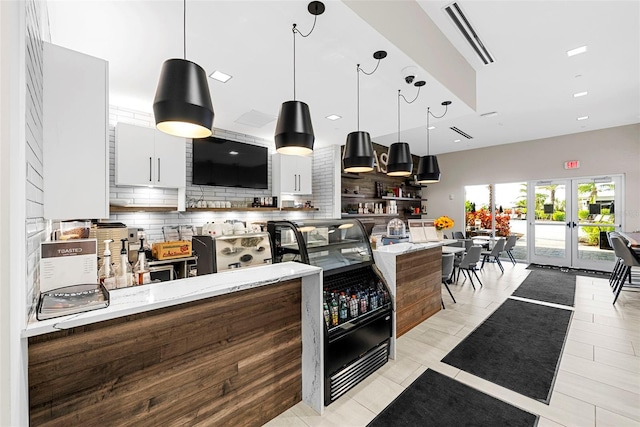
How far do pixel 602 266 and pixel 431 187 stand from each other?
4.57 m

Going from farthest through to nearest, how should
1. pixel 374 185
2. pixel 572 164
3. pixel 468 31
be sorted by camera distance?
1. pixel 374 185
2. pixel 572 164
3. pixel 468 31

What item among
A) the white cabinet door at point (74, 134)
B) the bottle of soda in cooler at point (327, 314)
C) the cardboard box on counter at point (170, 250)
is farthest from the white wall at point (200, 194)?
the bottle of soda in cooler at point (327, 314)

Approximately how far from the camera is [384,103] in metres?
3.79

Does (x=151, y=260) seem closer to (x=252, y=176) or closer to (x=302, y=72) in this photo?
(x=252, y=176)

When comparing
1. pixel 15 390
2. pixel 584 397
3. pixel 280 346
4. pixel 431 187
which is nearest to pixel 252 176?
pixel 280 346

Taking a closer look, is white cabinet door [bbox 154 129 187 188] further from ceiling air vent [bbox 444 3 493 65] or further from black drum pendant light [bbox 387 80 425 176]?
ceiling air vent [bbox 444 3 493 65]

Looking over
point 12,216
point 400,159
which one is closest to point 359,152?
point 400,159

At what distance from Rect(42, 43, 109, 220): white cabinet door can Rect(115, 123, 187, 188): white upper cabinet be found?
213 centimetres

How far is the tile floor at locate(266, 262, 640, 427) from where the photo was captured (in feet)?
6.27

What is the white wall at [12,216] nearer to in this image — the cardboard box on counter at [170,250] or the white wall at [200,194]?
the cardboard box on counter at [170,250]

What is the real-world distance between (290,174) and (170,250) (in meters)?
2.76

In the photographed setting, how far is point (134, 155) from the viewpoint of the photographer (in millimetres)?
3807

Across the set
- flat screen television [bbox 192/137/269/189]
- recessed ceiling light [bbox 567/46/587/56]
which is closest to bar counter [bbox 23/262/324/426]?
flat screen television [bbox 192/137/269/189]

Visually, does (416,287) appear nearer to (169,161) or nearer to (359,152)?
(359,152)
